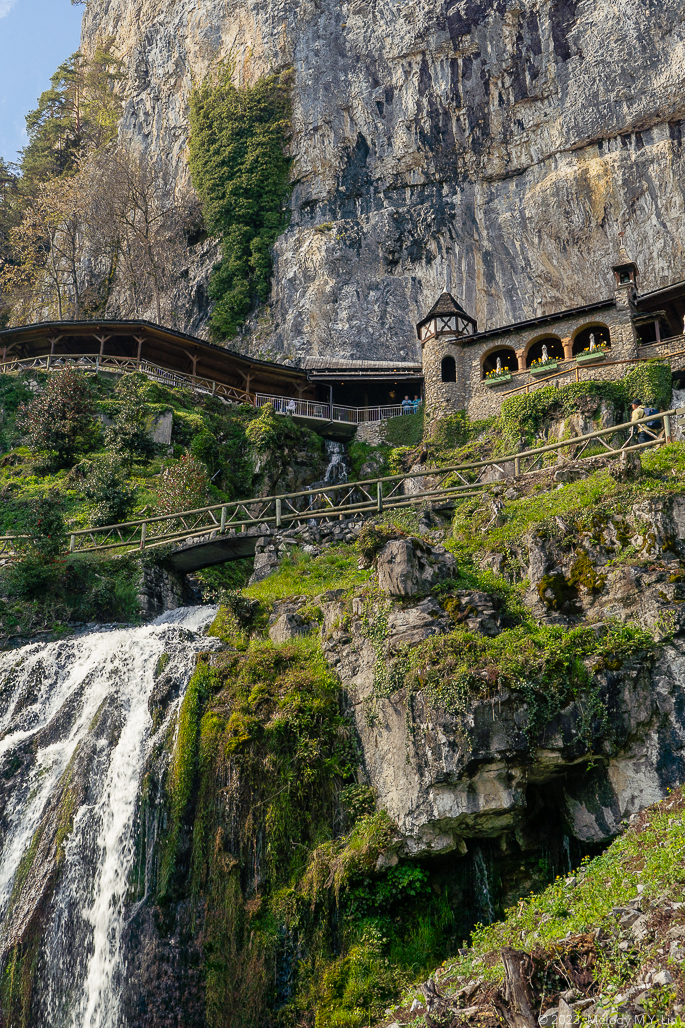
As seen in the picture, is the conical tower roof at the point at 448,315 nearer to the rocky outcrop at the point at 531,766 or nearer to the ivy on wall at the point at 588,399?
the ivy on wall at the point at 588,399

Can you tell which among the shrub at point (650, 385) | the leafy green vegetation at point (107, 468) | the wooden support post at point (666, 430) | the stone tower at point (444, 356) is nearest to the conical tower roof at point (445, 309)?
the stone tower at point (444, 356)

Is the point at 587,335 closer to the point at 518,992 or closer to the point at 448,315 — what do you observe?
the point at 448,315

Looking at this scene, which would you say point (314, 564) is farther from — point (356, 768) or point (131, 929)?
point (131, 929)

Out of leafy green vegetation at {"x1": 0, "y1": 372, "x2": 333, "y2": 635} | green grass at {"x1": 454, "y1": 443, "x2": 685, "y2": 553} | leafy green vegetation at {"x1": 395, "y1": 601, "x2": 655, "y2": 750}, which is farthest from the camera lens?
leafy green vegetation at {"x1": 0, "y1": 372, "x2": 333, "y2": 635}

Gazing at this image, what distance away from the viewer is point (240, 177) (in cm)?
4759

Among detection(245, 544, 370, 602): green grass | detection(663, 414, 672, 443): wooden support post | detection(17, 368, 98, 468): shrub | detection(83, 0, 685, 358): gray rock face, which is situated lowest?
detection(245, 544, 370, 602): green grass

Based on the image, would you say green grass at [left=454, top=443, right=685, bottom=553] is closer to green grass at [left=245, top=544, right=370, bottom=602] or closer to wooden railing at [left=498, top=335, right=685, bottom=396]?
green grass at [left=245, top=544, right=370, bottom=602]

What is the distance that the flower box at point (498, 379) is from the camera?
34125 millimetres

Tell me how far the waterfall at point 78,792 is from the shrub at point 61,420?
514 inches

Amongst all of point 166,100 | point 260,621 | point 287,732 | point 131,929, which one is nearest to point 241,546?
point 260,621

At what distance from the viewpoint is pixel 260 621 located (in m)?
18.5

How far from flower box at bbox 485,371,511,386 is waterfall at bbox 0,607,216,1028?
18941 mm

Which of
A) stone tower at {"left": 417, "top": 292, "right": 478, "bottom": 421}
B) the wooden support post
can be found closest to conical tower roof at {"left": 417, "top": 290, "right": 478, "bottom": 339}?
stone tower at {"left": 417, "top": 292, "right": 478, "bottom": 421}

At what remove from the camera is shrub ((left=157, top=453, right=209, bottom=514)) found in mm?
26023
